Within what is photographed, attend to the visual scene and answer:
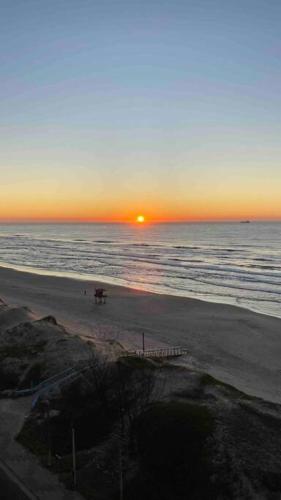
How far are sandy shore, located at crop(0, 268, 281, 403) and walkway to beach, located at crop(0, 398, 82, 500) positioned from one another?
11209mm

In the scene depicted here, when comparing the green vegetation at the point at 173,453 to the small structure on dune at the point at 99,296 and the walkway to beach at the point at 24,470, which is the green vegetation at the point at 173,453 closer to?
the walkway to beach at the point at 24,470

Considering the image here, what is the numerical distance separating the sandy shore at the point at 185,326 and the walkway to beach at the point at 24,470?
1121 cm

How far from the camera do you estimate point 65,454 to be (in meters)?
14.7

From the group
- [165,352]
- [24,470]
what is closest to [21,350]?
[165,352]

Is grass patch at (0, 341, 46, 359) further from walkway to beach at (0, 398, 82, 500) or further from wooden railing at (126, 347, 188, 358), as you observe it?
wooden railing at (126, 347, 188, 358)

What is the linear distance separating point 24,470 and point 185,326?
24.0 metres

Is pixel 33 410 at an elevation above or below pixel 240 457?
below

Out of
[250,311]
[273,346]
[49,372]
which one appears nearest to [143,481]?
[49,372]

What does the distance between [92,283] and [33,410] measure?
142 feet

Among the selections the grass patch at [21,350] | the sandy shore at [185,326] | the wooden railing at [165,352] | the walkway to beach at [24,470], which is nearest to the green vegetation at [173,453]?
the walkway to beach at [24,470]

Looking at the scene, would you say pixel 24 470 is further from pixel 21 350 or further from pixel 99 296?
pixel 99 296

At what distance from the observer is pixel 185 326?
121ft

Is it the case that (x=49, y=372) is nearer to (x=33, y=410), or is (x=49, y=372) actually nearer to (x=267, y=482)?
(x=33, y=410)

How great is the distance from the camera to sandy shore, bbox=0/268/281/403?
85.8 ft
